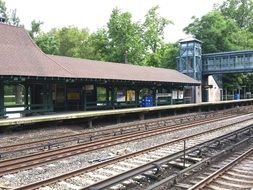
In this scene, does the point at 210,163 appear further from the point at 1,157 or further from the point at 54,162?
the point at 1,157

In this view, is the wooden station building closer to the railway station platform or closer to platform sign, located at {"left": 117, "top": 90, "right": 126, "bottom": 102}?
platform sign, located at {"left": 117, "top": 90, "right": 126, "bottom": 102}

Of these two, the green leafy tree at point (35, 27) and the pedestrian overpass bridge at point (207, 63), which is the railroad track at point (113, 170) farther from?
the green leafy tree at point (35, 27)

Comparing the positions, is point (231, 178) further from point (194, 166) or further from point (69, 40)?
point (69, 40)

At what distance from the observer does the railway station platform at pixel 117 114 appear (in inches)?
748

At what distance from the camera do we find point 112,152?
1387 centimetres

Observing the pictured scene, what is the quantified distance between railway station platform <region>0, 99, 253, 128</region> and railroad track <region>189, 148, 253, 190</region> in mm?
11599

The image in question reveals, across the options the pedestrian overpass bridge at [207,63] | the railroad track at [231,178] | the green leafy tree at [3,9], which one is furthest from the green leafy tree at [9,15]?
the railroad track at [231,178]

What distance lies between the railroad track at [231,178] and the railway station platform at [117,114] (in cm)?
1160

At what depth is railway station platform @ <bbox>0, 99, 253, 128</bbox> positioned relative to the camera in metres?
19.0

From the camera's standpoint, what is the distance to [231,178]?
9.64 m

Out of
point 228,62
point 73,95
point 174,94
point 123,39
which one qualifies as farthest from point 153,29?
point 73,95

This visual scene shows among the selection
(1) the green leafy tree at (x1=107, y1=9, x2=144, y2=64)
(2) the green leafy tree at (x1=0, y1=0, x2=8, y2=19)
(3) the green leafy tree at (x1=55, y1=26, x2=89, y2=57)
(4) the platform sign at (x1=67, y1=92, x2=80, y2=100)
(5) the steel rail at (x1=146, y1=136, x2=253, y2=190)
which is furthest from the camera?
(3) the green leafy tree at (x1=55, y1=26, x2=89, y2=57)

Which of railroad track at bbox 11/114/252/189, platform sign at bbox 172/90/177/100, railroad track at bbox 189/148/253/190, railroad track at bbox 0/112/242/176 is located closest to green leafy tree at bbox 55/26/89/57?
platform sign at bbox 172/90/177/100

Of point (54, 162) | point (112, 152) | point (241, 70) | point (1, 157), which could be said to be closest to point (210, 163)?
point (112, 152)
